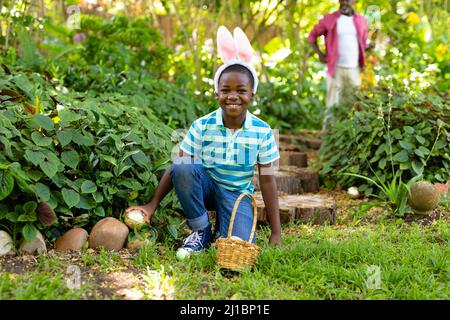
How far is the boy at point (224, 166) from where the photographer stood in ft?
11.0

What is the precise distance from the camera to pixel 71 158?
11.1ft

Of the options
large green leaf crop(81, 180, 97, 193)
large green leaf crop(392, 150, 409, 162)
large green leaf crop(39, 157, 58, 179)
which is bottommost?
large green leaf crop(392, 150, 409, 162)

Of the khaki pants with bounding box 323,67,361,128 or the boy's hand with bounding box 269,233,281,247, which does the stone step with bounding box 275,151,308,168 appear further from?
the boy's hand with bounding box 269,233,281,247

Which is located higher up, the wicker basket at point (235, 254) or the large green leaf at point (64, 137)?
the large green leaf at point (64, 137)

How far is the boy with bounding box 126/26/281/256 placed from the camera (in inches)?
132

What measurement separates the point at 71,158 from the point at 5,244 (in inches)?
22.3

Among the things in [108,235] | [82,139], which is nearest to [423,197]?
[108,235]

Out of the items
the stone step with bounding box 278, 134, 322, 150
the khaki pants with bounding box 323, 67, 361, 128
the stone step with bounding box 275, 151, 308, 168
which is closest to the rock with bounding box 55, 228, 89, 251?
the stone step with bounding box 275, 151, 308, 168

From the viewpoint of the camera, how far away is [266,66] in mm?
8211

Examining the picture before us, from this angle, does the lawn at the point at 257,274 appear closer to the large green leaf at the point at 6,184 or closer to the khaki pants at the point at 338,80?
the large green leaf at the point at 6,184

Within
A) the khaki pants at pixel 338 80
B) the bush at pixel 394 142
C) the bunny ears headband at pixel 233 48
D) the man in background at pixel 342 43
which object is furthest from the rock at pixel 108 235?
the khaki pants at pixel 338 80

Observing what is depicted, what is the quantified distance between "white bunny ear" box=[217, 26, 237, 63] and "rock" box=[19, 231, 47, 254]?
4.29 ft

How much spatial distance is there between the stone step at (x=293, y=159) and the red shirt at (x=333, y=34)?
156 centimetres

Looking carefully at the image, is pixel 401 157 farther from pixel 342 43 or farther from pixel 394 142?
pixel 342 43
